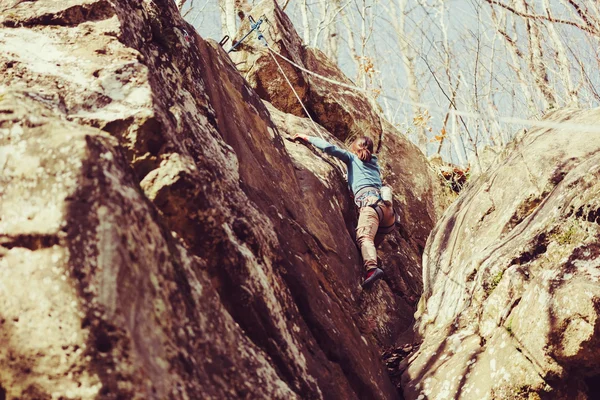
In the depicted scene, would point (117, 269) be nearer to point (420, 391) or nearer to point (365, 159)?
point (420, 391)

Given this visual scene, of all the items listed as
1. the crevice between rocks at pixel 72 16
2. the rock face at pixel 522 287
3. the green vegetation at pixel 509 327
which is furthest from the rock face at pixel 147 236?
the green vegetation at pixel 509 327

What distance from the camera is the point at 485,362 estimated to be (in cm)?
466

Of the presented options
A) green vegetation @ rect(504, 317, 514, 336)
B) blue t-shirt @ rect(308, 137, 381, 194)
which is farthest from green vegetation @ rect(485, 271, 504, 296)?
blue t-shirt @ rect(308, 137, 381, 194)

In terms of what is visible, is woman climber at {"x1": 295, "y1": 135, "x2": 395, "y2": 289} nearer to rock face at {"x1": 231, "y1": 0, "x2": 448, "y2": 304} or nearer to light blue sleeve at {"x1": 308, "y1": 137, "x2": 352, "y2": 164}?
light blue sleeve at {"x1": 308, "y1": 137, "x2": 352, "y2": 164}

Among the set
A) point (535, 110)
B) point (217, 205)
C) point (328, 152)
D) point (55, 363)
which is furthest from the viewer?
point (535, 110)

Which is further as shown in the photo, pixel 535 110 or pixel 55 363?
pixel 535 110

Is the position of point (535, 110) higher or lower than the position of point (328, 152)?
higher

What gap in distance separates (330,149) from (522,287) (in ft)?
10.8

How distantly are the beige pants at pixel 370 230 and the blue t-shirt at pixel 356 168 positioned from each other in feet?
1.25

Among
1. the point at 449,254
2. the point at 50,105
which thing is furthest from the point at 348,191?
the point at 50,105

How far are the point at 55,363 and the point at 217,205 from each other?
58.8 inches

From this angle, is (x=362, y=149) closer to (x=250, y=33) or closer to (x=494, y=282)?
(x=494, y=282)

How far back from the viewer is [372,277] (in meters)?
6.39

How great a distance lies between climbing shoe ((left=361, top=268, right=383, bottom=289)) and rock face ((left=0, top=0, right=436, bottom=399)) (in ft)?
1.21
